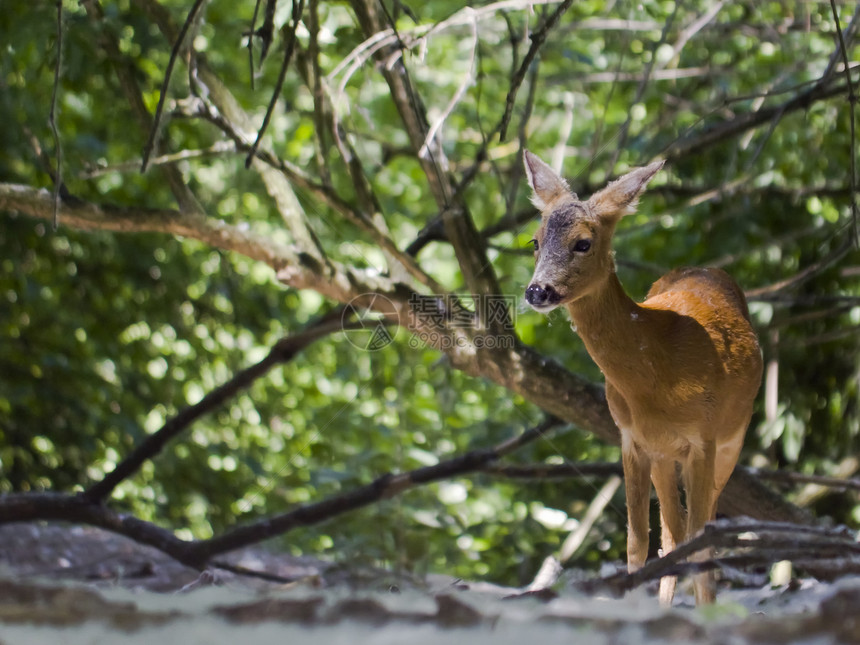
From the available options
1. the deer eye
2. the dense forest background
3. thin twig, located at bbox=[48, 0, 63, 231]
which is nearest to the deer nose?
the deer eye

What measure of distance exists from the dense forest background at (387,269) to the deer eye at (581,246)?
0.71 m

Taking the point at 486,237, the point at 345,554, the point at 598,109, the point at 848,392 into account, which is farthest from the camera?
the point at 598,109

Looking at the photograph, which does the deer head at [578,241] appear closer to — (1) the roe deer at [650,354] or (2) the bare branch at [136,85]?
(1) the roe deer at [650,354]

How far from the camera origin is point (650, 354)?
1645mm

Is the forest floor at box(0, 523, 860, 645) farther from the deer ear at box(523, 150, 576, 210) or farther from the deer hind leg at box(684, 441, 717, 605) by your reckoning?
the deer ear at box(523, 150, 576, 210)

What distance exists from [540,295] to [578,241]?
6.0 inches

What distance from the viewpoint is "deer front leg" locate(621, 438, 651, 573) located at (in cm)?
179

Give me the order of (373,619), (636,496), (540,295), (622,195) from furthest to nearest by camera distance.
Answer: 1. (636,496)
2. (622,195)
3. (540,295)
4. (373,619)

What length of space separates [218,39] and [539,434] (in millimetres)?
1865

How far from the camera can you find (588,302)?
162 centimetres

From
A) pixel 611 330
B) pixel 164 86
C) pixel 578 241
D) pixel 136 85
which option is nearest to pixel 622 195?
pixel 578 241

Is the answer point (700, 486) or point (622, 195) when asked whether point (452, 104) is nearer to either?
point (622, 195)

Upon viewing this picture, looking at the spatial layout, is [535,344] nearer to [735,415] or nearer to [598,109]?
[598,109]

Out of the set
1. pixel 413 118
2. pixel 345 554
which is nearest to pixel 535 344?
pixel 345 554
